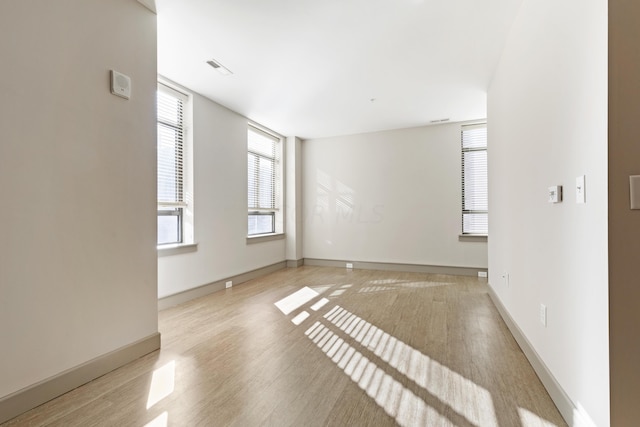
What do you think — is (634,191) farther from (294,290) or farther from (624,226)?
(294,290)

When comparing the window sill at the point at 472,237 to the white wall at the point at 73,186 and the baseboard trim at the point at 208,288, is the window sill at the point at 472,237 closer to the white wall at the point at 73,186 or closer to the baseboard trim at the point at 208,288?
the baseboard trim at the point at 208,288

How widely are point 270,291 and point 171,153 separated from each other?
7.35 feet

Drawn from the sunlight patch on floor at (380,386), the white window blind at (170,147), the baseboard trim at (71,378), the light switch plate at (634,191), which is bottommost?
the sunlight patch on floor at (380,386)

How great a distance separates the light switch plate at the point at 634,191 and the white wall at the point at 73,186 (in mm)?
2838

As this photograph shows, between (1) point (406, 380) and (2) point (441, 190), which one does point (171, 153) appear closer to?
(1) point (406, 380)

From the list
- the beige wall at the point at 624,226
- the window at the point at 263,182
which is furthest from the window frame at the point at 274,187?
the beige wall at the point at 624,226

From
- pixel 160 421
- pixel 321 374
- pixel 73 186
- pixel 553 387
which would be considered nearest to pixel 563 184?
pixel 553 387

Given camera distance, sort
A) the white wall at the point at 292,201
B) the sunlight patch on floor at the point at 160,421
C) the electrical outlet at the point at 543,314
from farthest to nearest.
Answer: the white wall at the point at 292,201, the electrical outlet at the point at 543,314, the sunlight patch on floor at the point at 160,421

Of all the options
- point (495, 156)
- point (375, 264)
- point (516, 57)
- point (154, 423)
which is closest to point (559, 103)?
point (516, 57)

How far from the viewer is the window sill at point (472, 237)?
16.7 ft

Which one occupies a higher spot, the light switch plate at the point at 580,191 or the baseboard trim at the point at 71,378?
the light switch plate at the point at 580,191

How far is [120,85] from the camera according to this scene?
2174 mm

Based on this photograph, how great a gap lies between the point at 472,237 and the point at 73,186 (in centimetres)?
531

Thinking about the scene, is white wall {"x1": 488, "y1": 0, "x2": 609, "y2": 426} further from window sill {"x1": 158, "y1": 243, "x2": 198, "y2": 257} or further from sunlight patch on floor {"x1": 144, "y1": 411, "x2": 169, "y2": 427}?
window sill {"x1": 158, "y1": 243, "x2": 198, "y2": 257}
